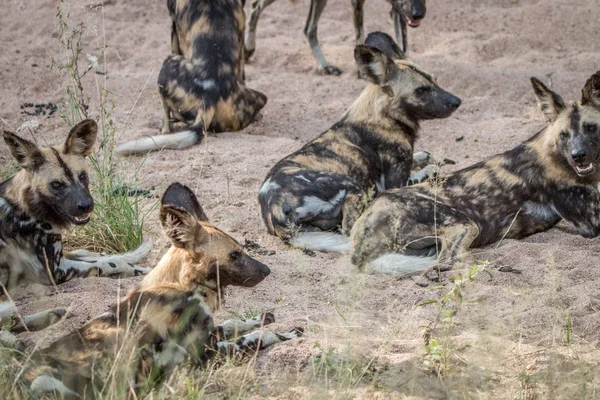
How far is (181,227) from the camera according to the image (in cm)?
322

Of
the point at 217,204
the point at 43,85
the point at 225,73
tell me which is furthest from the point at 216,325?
the point at 43,85

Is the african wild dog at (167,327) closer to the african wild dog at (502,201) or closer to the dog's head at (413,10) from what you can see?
the african wild dog at (502,201)

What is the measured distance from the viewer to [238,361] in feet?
10.2

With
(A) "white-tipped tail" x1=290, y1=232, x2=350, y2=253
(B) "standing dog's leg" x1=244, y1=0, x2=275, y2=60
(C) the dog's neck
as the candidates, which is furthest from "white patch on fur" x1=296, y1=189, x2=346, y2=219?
(B) "standing dog's leg" x1=244, y1=0, x2=275, y2=60

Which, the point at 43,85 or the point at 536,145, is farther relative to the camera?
the point at 43,85

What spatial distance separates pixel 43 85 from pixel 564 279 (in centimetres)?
491

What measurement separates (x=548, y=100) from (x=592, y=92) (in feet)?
0.78

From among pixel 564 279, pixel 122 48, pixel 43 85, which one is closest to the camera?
pixel 564 279

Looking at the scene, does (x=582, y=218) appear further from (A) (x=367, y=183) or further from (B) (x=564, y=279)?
(A) (x=367, y=183)

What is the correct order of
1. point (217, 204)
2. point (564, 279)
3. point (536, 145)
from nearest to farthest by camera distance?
point (564, 279) → point (536, 145) → point (217, 204)

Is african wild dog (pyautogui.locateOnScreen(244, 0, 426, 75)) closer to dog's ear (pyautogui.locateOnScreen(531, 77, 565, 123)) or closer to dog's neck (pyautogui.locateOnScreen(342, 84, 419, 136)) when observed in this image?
dog's neck (pyautogui.locateOnScreen(342, 84, 419, 136))

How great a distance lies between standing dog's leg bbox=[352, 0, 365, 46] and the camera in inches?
317

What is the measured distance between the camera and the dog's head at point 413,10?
303 inches

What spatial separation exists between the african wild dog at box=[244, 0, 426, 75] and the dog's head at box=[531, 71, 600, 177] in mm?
3059
